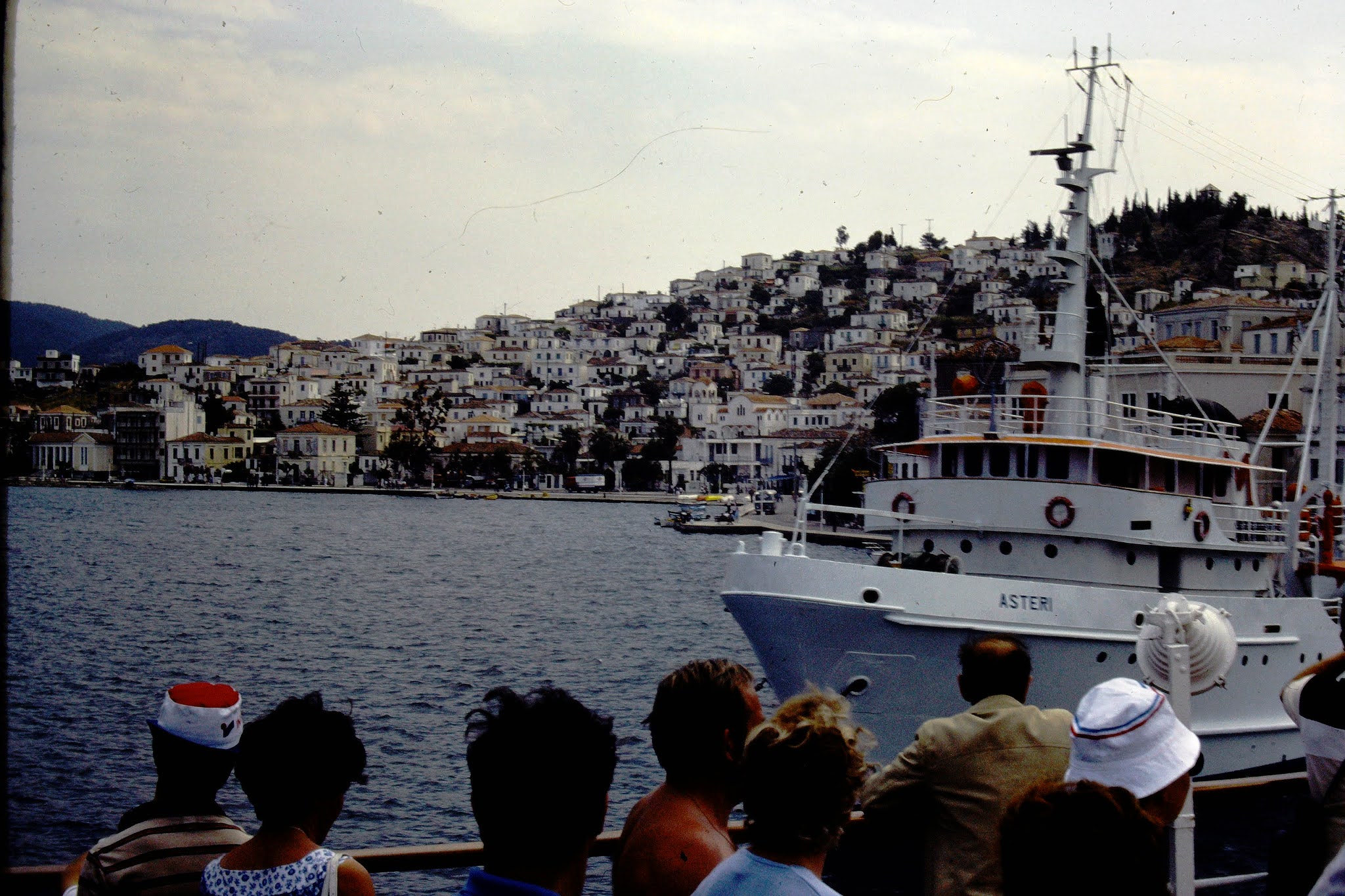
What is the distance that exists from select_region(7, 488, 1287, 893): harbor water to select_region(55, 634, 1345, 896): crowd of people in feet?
21.0

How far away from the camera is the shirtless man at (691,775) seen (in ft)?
9.28

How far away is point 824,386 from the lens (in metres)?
138

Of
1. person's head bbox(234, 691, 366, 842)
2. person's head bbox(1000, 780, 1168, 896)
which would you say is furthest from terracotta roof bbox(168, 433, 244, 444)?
person's head bbox(1000, 780, 1168, 896)

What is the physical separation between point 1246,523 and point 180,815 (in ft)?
48.8

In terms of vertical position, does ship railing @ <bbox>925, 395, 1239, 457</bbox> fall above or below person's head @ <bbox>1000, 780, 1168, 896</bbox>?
above

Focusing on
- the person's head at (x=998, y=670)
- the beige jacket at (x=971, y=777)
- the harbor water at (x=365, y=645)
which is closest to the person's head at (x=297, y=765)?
the beige jacket at (x=971, y=777)

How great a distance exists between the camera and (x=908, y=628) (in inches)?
490

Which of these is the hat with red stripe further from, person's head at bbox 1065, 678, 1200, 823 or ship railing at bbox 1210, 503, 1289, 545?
ship railing at bbox 1210, 503, 1289, 545

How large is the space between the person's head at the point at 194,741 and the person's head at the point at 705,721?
946mm

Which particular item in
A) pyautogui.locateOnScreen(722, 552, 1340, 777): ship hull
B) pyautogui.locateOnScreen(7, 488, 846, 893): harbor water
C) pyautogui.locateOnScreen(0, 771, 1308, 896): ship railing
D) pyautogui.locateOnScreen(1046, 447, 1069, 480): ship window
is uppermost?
pyautogui.locateOnScreen(1046, 447, 1069, 480): ship window

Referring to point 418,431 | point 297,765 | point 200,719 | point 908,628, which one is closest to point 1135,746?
point 297,765

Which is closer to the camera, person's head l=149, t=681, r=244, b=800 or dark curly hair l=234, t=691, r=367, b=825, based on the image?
dark curly hair l=234, t=691, r=367, b=825

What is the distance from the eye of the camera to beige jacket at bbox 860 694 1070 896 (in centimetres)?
330

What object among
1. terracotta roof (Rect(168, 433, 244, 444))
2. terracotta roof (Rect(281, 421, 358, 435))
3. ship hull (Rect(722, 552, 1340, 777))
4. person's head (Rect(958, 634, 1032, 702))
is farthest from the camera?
terracotta roof (Rect(281, 421, 358, 435))
